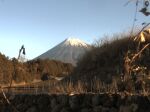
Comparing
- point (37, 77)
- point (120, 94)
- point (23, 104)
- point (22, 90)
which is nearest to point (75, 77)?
point (22, 90)

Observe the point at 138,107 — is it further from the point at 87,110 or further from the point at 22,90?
the point at 22,90

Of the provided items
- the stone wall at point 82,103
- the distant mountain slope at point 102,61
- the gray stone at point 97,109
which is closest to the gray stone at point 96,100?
the stone wall at point 82,103

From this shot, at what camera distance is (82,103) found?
1214 cm

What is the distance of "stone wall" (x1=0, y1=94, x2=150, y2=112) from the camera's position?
980cm

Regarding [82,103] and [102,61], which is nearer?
[82,103]

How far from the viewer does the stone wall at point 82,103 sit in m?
9.80

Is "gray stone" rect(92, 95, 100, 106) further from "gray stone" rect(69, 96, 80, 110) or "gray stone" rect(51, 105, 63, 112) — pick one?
"gray stone" rect(51, 105, 63, 112)

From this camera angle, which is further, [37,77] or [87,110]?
[37,77]

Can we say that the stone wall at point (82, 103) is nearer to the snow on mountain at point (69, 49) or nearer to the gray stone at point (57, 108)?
the gray stone at point (57, 108)

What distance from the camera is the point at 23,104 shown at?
1430cm

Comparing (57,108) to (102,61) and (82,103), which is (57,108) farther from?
(102,61)

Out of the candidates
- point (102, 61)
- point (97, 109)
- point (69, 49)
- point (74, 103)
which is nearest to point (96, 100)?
point (97, 109)

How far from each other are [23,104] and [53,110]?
5.22 ft

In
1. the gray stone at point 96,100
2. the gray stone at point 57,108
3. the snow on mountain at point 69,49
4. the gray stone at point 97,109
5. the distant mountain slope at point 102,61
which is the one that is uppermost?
the snow on mountain at point 69,49
